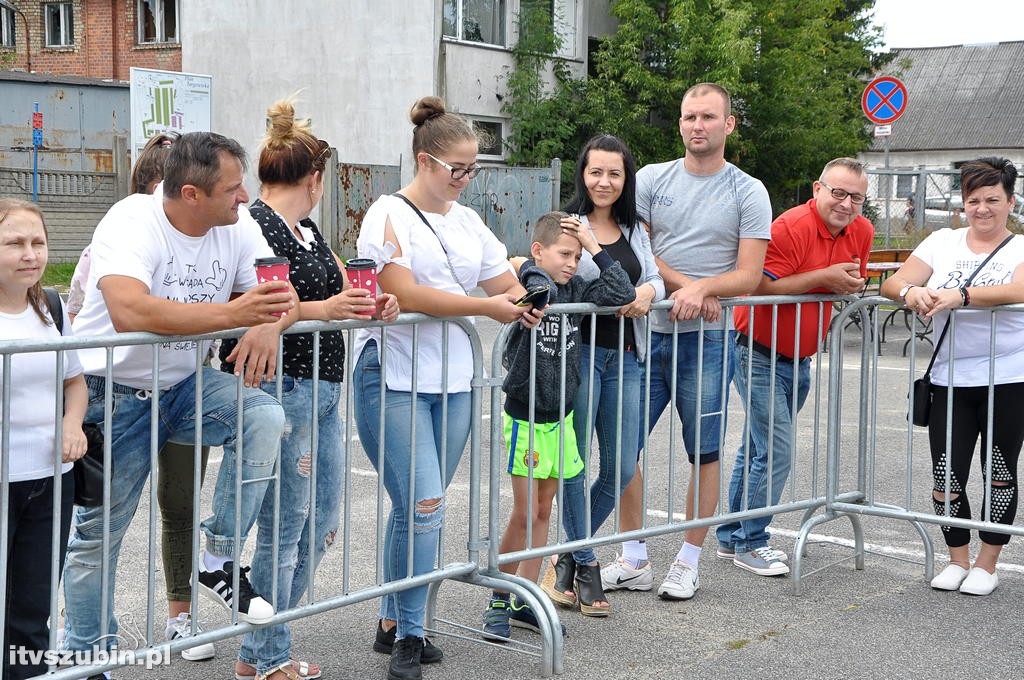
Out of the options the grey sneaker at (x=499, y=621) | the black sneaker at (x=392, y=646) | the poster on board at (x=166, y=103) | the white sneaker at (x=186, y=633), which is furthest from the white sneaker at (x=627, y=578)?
the poster on board at (x=166, y=103)

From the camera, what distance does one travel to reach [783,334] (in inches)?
219

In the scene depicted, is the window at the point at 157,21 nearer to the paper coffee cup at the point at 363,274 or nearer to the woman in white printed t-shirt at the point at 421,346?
the woman in white printed t-shirt at the point at 421,346

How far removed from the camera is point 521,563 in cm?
482

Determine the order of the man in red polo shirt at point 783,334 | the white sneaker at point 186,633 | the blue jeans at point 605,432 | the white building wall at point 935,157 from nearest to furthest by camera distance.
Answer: the white sneaker at point 186,633 < the blue jeans at point 605,432 < the man in red polo shirt at point 783,334 < the white building wall at point 935,157

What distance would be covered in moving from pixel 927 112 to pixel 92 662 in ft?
208

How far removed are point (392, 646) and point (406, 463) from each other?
741mm

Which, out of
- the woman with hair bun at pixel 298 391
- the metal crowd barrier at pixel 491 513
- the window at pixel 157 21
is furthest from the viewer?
the window at pixel 157 21

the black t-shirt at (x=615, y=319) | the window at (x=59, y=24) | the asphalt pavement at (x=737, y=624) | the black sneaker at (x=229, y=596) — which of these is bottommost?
the asphalt pavement at (x=737, y=624)

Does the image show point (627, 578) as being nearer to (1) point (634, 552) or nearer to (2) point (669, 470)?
(1) point (634, 552)

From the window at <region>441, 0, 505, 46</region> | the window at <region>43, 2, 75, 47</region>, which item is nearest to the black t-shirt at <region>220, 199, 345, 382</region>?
the window at <region>441, 0, 505, 46</region>

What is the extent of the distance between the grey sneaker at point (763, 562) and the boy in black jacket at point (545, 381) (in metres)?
1.29

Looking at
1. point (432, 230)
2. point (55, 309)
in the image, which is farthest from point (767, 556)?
point (55, 309)

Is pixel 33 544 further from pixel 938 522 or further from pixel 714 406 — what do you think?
pixel 938 522

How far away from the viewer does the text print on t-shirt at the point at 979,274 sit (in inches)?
207
